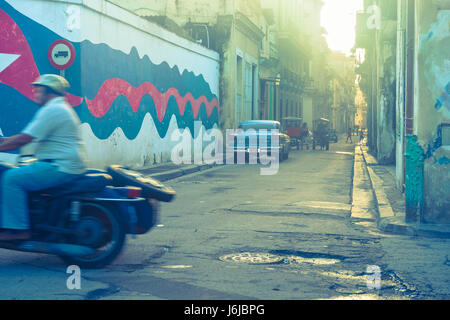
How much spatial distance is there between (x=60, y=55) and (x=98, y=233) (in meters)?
8.68

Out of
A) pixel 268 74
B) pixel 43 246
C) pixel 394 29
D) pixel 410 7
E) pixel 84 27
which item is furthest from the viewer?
pixel 268 74

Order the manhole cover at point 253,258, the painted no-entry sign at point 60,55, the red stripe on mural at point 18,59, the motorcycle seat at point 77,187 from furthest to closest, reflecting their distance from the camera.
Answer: the painted no-entry sign at point 60,55
the red stripe on mural at point 18,59
the manhole cover at point 253,258
the motorcycle seat at point 77,187

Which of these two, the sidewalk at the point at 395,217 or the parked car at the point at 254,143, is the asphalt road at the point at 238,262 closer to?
the sidewalk at the point at 395,217

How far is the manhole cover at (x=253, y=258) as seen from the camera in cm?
612

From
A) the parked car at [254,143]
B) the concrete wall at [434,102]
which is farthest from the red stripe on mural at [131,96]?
the concrete wall at [434,102]

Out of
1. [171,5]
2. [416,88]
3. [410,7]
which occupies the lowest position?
[416,88]

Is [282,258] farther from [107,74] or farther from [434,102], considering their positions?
[107,74]

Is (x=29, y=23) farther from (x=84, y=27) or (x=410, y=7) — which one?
(x=410, y=7)

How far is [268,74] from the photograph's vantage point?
4209cm

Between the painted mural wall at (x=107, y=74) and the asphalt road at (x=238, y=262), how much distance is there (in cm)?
483

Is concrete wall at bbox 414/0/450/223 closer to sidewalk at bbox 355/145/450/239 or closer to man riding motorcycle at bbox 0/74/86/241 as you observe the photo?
sidewalk at bbox 355/145/450/239

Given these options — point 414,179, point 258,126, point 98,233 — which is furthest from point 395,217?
point 258,126
